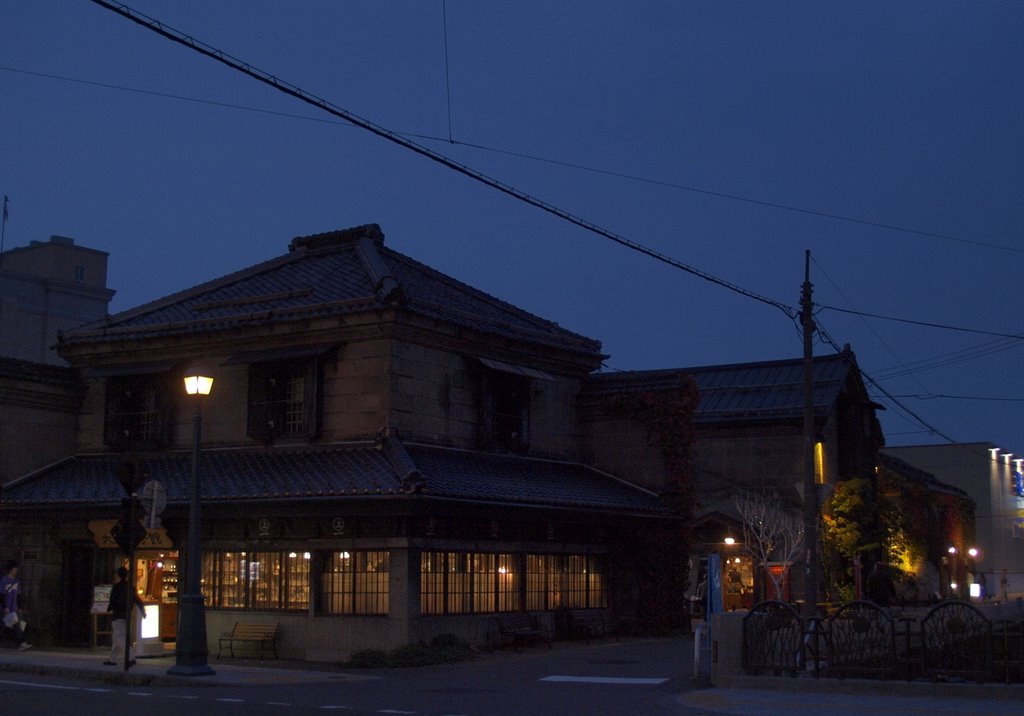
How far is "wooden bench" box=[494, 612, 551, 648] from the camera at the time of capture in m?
27.7

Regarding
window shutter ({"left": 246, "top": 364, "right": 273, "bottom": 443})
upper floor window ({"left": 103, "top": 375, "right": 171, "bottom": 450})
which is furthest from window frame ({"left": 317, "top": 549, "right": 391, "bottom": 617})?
upper floor window ({"left": 103, "top": 375, "right": 171, "bottom": 450})

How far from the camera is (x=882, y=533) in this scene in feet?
147

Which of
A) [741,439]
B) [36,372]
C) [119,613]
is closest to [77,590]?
[36,372]

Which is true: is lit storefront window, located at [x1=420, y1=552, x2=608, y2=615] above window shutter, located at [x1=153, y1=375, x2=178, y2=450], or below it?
below

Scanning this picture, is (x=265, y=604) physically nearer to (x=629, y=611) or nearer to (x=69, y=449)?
(x=69, y=449)

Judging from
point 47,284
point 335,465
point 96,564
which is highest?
point 47,284

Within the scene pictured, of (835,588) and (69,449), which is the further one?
(835,588)

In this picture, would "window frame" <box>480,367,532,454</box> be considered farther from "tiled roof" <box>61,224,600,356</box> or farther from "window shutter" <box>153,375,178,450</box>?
"window shutter" <box>153,375,178,450</box>

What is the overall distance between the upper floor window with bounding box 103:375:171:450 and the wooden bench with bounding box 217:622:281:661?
6.11 metres

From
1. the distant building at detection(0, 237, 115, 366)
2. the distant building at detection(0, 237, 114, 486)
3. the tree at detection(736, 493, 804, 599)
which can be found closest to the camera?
the tree at detection(736, 493, 804, 599)

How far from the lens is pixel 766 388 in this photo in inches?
1706

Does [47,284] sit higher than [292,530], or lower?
higher

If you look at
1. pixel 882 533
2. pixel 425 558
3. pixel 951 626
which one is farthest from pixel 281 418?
pixel 882 533

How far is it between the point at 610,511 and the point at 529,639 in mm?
3881
